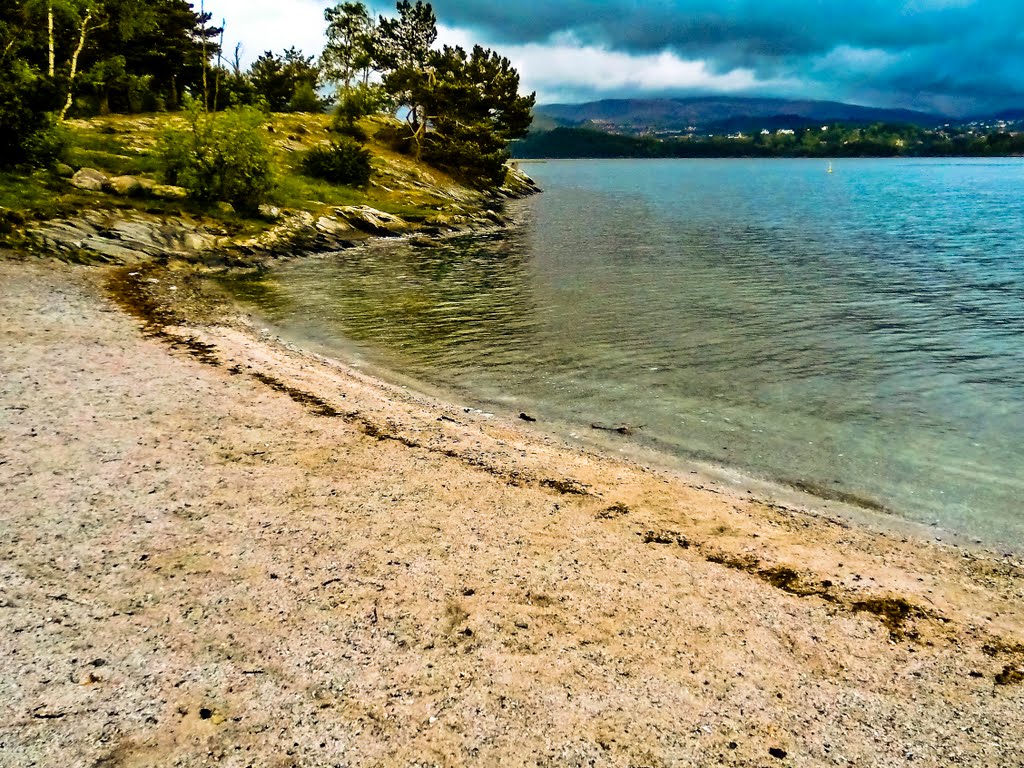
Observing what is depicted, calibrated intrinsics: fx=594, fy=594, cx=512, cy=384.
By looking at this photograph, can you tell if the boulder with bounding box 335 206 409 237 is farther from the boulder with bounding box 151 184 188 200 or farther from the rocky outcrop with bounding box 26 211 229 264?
the rocky outcrop with bounding box 26 211 229 264

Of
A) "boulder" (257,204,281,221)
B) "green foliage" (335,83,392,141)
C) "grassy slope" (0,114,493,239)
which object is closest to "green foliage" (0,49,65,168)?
"grassy slope" (0,114,493,239)

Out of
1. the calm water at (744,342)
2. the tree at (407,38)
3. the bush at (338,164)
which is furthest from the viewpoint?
the tree at (407,38)

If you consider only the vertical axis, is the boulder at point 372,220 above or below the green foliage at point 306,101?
below

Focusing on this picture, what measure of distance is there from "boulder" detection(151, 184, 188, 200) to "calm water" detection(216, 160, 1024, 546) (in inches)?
433

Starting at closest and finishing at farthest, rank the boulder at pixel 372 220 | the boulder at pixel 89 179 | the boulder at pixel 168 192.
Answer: the boulder at pixel 89 179
the boulder at pixel 168 192
the boulder at pixel 372 220

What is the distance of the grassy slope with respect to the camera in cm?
3262

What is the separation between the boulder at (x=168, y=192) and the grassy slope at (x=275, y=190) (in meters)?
0.94

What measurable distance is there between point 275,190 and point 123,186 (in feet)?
37.1

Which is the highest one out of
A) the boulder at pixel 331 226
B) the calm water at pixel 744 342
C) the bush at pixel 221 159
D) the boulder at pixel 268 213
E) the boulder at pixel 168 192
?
the bush at pixel 221 159

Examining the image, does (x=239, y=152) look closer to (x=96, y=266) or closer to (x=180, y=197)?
(x=180, y=197)

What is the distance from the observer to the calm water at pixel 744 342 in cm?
1326

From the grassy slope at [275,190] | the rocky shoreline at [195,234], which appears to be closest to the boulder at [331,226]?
the rocky shoreline at [195,234]

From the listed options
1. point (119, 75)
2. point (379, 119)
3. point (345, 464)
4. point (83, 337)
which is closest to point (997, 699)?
point (345, 464)

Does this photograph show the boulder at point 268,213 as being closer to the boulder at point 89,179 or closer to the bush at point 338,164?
the boulder at point 89,179
